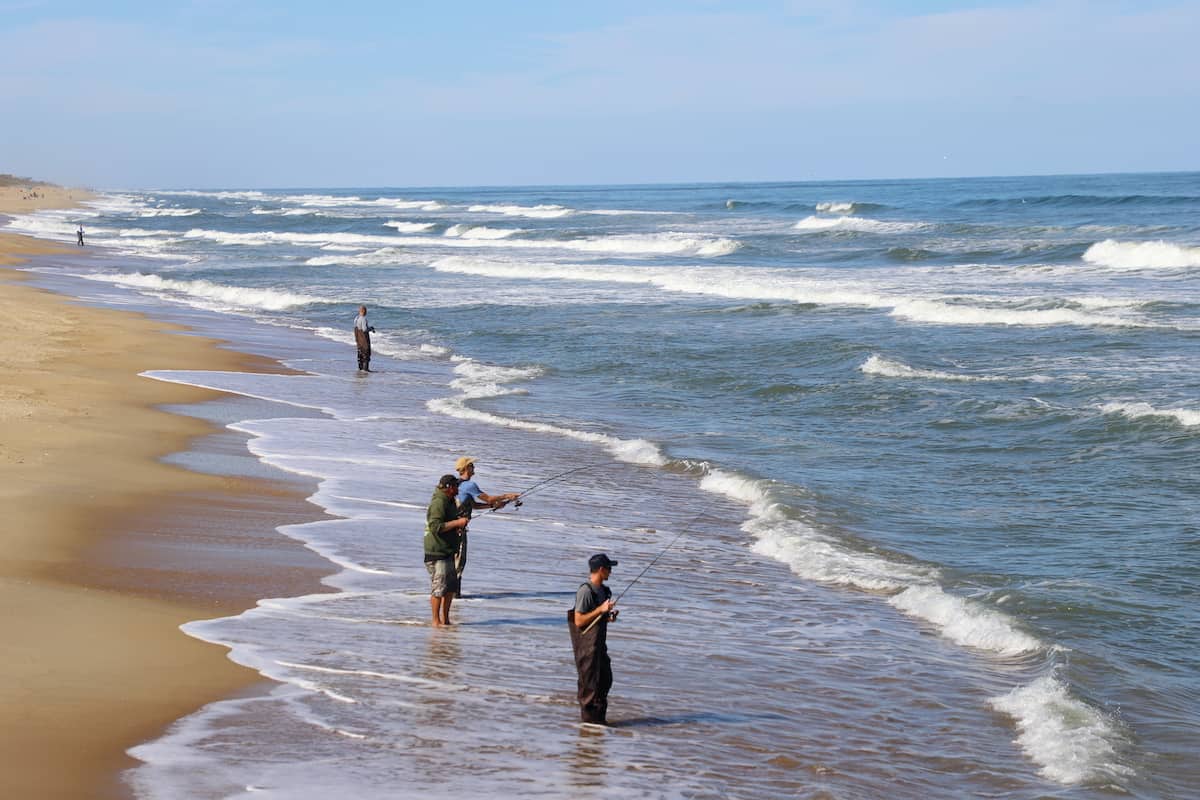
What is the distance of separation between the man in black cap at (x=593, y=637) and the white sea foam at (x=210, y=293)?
29.1 meters

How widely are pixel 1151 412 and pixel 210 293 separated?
95.7 ft

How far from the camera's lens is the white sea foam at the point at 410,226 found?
266ft

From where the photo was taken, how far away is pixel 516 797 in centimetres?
651

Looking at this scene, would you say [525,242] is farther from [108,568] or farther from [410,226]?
[108,568]

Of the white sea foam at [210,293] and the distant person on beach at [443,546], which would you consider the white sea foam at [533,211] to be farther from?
the distant person on beach at [443,546]

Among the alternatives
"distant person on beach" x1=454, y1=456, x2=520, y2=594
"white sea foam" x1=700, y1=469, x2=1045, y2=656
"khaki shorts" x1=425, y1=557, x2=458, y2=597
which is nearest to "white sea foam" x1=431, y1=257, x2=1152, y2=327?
"white sea foam" x1=700, y1=469, x2=1045, y2=656

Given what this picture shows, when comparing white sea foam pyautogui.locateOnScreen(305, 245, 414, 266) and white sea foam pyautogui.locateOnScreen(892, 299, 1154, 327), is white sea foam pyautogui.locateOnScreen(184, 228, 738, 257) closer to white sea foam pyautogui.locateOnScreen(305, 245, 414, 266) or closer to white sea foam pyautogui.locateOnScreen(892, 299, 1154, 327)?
white sea foam pyautogui.locateOnScreen(305, 245, 414, 266)

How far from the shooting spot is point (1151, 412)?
17375 mm

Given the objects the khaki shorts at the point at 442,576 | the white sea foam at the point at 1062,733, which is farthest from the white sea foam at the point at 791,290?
the khaki shorts at the point at 442,576

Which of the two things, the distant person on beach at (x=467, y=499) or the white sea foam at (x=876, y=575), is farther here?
the white sea foam at (x=876, y=575)

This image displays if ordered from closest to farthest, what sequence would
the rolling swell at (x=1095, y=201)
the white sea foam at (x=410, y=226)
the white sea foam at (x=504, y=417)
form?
the white sea foam at (x=504, y=417) < the rolling swell at (x=1095, y=201) < the white sea foam at (x=410, y=226)

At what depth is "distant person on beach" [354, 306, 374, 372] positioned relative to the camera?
22438 mm

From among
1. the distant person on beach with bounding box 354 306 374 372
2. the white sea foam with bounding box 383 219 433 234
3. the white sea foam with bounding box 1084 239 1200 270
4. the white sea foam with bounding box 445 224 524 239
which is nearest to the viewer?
the distant person on beach with bounding box 354 306 374 372

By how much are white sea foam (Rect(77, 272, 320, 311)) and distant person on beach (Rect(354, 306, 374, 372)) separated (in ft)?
42.3
